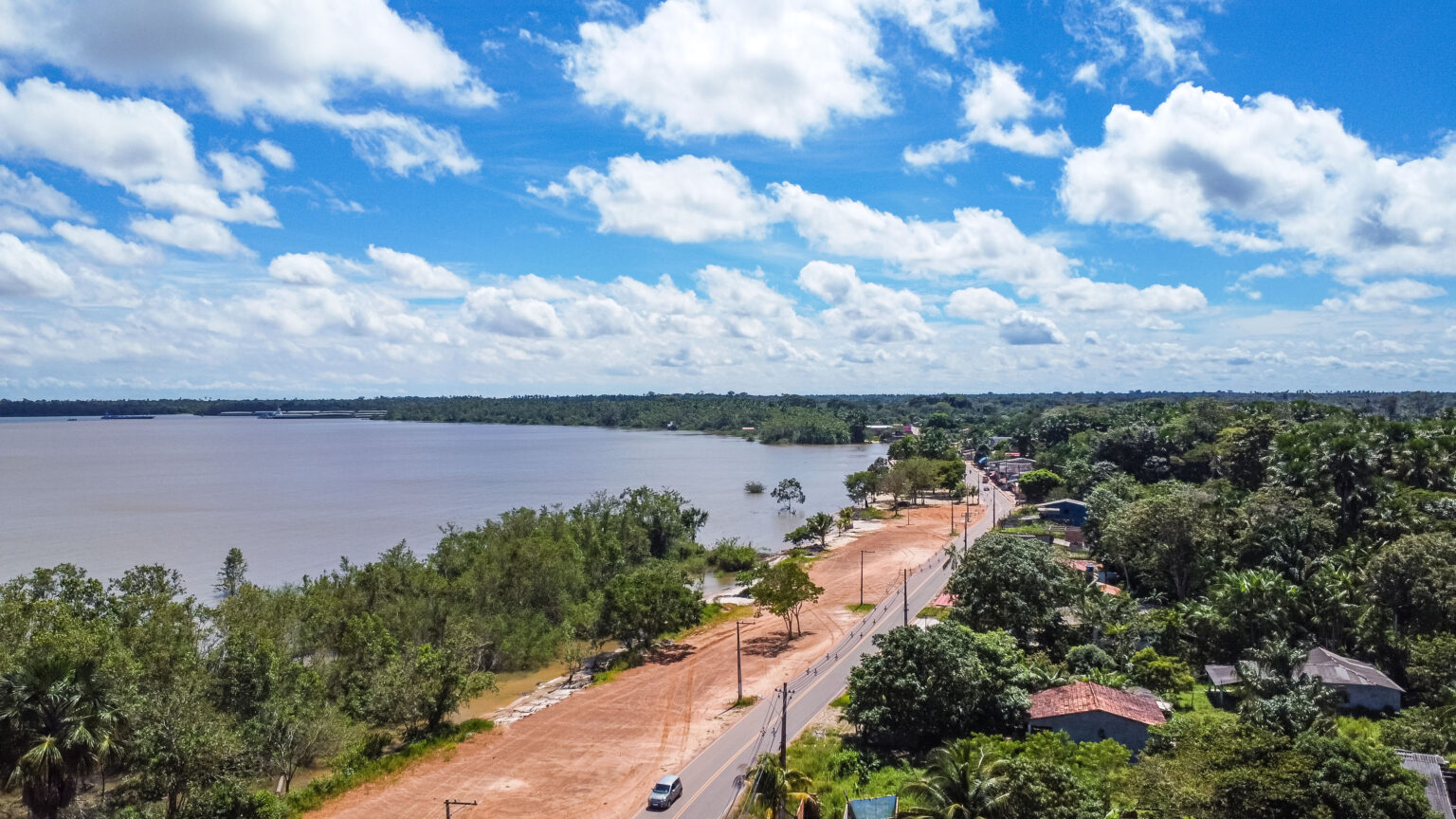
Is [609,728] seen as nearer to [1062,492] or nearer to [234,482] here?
[1062,492]

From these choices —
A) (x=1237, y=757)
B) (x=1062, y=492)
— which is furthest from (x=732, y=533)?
(x=1237, y=757)

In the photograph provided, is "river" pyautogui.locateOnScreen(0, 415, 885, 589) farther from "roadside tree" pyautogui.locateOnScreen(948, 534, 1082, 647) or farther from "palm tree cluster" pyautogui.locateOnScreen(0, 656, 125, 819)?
"palm tree cluster" pyautogui.locateOnScreen(0, 656, 125, 819)

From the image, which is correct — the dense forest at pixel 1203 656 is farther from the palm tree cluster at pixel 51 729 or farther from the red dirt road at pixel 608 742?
the palm tree cluster at pixel 51 729

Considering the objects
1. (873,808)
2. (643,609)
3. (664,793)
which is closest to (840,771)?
(873,808)

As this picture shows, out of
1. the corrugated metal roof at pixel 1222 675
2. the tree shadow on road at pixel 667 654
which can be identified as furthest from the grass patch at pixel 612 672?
the corrugated metal roof at pixel 1222 675

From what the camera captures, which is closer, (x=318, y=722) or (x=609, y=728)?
(x=318, y=722)

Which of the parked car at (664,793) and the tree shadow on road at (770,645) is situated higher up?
the parked car at (664,793)
